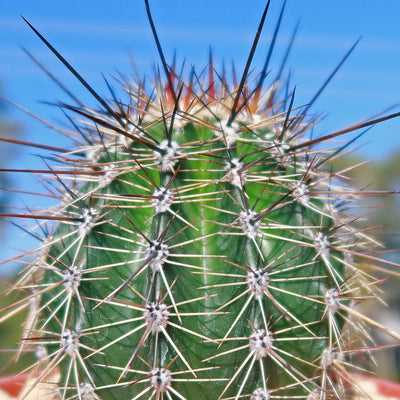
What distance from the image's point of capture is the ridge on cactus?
95cm

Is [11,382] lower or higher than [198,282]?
lower

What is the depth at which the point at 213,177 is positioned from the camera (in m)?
1.06

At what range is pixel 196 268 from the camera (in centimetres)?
96

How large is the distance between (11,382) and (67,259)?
96 centimetres

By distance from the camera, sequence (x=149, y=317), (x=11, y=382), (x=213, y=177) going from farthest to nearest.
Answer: (x=11, y=382), (x=213, y=177), (x=149, y=317)

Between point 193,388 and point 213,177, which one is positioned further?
point 213,177

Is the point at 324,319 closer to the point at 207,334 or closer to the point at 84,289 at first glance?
the point at 207,334

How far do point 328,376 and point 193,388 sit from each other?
351 mm

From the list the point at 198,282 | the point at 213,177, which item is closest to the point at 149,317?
the point at 198,282

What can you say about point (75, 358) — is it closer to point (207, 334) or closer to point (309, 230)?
point (207, 334)

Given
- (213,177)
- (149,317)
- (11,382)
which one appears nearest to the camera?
(149,317)

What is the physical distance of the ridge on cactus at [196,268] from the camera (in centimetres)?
95

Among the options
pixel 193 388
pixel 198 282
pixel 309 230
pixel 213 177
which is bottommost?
pixel 193 388

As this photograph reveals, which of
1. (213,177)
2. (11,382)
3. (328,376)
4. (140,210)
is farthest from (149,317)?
(11,382)
